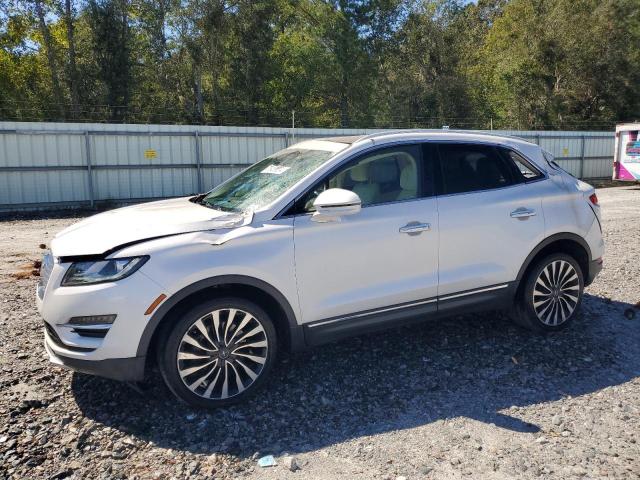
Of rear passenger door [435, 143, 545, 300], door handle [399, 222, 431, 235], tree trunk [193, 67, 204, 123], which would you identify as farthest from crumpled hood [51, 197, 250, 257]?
tree trunk [193, 67, 204, 123]

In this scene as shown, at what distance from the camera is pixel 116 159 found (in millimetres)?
15578

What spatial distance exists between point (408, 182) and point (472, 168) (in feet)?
2.14

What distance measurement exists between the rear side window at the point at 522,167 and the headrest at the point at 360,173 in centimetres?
137

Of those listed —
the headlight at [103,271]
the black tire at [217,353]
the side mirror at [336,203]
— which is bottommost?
the black tire at [217,353]

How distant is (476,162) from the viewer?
4605 mm

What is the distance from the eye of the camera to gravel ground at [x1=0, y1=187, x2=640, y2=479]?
3.09 meters

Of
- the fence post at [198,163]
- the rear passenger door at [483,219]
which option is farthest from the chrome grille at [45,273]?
the fence post at [198,163]

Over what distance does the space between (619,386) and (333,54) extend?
3373cm

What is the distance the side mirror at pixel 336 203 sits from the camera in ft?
12.1

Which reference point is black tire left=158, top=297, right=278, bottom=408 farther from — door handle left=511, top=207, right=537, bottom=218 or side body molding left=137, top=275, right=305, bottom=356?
door handle left=511, top=207, right=537, bottom=218

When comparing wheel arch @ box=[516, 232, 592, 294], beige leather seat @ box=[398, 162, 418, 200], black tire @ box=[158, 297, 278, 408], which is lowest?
black tire @ box=[158, 297, 278, 408]

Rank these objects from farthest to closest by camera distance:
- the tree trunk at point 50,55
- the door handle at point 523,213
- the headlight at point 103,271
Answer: the tree trunk at point 50,55
the door handle at point 523,213
the headlight at point 103,271

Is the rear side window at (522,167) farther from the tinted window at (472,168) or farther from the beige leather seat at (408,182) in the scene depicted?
the beige leather seat at (408,182)

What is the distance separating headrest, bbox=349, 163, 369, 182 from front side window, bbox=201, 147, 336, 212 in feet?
0.65
